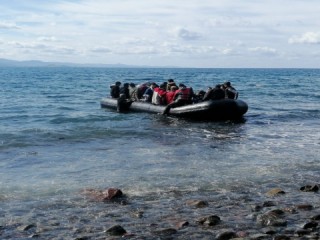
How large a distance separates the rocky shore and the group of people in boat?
1117cm

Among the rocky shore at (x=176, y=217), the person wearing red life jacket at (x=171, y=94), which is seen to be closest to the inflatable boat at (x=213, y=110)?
the person wearing red life jacket at (x=171, y=94)

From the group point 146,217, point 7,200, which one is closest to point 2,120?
point 7,200

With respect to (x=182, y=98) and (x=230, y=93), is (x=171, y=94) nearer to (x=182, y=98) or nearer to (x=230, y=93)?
(x=182, y=98)

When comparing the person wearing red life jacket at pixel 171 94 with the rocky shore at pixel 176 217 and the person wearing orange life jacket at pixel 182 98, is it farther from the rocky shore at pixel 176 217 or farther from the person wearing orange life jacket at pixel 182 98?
the rocky shore at pixel 176 217

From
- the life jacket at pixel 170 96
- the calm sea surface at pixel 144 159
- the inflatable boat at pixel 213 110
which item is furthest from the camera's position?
the life jacket at pixel 170 96

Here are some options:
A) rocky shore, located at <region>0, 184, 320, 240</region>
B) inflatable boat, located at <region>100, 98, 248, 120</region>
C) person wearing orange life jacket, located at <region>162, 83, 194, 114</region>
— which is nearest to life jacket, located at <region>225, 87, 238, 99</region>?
inflatable boat, located at <region>100, 98, 248, 120</region>

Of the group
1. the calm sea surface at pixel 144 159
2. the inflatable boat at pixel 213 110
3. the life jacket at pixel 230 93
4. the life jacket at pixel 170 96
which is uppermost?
the life jacket at pixel 230 93

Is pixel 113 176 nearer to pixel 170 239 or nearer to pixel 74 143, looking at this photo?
pixel 170 239

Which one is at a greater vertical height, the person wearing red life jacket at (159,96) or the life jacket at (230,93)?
the life jacket at (230,93)

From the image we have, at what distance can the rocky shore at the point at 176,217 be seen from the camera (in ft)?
22.9

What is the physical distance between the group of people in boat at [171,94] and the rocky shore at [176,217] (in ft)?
36.7

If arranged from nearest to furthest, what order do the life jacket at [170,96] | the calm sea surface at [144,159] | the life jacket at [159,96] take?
the calm sea surface at [144,159] < the life jacket at [170,96] < the life jacket at [159,96]

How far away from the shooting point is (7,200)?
900 cm

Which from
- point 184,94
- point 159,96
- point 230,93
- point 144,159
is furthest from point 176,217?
point 159,96
